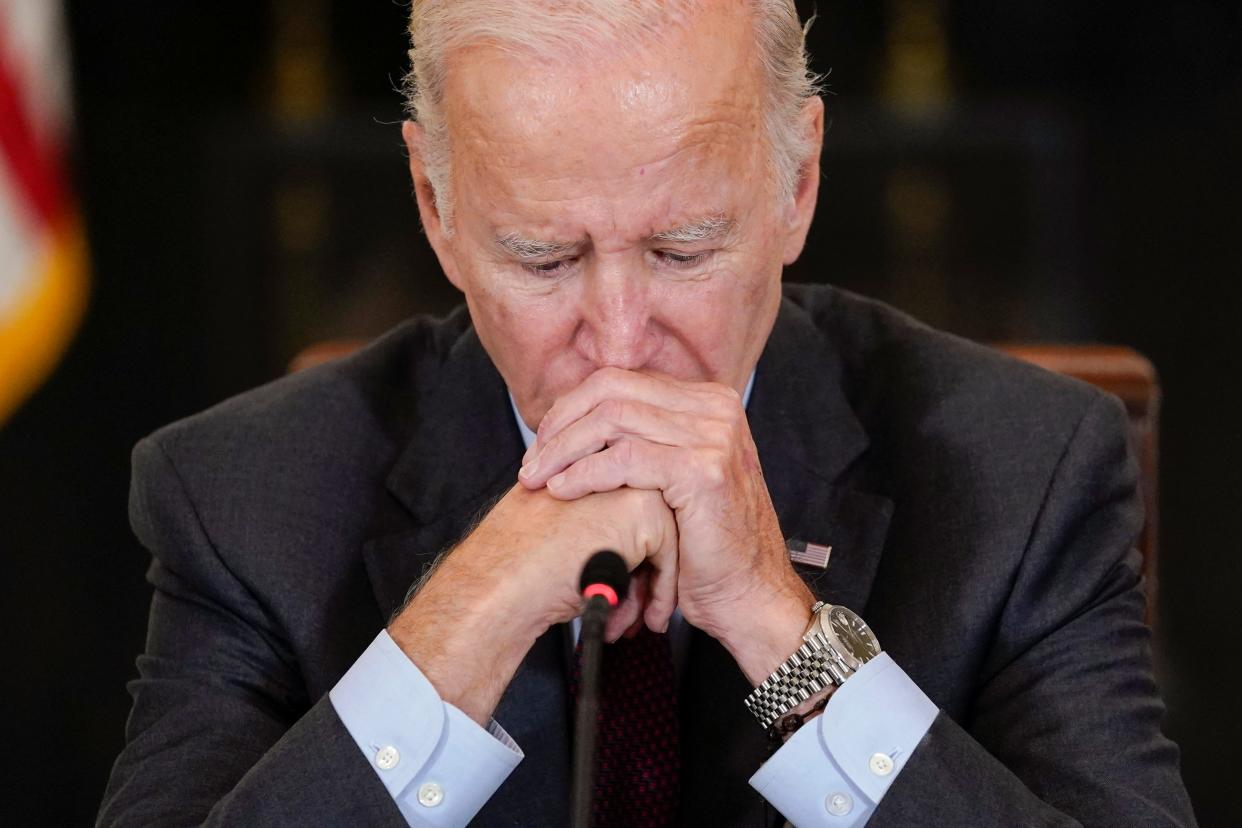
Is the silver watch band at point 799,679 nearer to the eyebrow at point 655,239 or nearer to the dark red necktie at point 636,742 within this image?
the dark red necktie at point 636,742

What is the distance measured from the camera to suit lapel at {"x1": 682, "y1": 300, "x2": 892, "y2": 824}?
6.16 feet

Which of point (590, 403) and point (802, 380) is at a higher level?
point (590, 403)

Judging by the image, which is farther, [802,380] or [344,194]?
[344,194]

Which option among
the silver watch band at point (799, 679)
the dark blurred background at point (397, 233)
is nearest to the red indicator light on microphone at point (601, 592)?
the silver watch band at point (799, 679)

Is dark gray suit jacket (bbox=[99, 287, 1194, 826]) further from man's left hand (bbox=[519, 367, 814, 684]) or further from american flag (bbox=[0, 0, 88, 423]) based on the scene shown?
american flag (bbox=[0, 0, 88, 423])

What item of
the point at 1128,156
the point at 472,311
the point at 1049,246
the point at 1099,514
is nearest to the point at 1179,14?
the point at 1128,156

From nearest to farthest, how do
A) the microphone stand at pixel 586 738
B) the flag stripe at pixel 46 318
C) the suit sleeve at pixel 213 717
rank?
1. the microphone stand at pixel 586 738
2. the suit sleeve at pixel 213 717
3. the flag stripe at pixel 46 318

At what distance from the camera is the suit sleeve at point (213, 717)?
164 cm

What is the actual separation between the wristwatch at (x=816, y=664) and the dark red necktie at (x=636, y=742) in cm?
18

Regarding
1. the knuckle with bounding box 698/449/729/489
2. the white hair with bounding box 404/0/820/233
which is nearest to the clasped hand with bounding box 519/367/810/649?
the knuckle with bounding box 698/449/729/489

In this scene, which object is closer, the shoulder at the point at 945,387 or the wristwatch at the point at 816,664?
the wristwatch at the point at 816,664

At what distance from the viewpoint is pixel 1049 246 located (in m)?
4.14

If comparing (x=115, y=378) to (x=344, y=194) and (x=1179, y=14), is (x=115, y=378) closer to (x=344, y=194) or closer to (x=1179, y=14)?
(x=344, y=194)

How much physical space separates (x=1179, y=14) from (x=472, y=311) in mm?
2869
